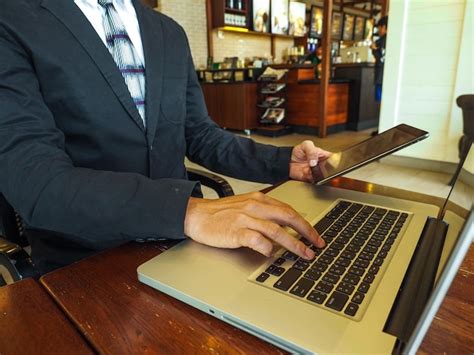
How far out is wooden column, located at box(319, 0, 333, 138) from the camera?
4.99 m

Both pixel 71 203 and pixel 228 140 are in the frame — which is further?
pixel 228 140

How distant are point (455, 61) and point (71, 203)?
3631 mm

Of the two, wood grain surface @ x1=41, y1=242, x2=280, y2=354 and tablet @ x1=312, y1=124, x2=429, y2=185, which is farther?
tablet @ x1=312, y1=124, x2=429, y2=185

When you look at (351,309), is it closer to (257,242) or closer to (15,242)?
(257,242)

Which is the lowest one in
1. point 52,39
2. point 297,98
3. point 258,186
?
point 258,186

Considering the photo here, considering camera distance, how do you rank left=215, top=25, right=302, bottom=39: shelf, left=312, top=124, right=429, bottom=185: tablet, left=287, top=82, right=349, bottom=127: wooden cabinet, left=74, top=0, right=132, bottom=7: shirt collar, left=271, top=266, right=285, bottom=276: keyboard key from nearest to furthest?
left=271, top=266, right=285, bottom=276: keyboard key, left=312, top=124, right=429, bottom=185: tablet, left=74, top=0, right=132, bottom=7: shirt collar, left=287, top=82, right=349, bottom=127: wooden cabinet, left=215, top=25, right=302, bottom=39: shelf

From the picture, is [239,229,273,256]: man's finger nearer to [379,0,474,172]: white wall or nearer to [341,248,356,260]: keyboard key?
[341,248,356,260]: keyboard key

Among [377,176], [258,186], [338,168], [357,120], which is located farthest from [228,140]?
[357,120]

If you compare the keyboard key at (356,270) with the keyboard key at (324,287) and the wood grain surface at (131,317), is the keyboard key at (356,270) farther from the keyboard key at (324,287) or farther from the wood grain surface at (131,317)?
the wood grain surface at (131,317)

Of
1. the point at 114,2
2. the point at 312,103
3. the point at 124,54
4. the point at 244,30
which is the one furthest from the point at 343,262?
the point at 244,30

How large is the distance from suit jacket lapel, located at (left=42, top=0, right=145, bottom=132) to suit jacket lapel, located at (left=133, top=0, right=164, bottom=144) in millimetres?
71

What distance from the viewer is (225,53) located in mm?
7457

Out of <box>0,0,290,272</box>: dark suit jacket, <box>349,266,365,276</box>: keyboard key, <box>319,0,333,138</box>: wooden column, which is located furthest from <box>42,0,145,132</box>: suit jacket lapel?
<box>319,0,333,138</box>: wooden column

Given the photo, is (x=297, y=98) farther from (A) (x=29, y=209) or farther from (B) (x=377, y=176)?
(A) (x=29, y=209)
